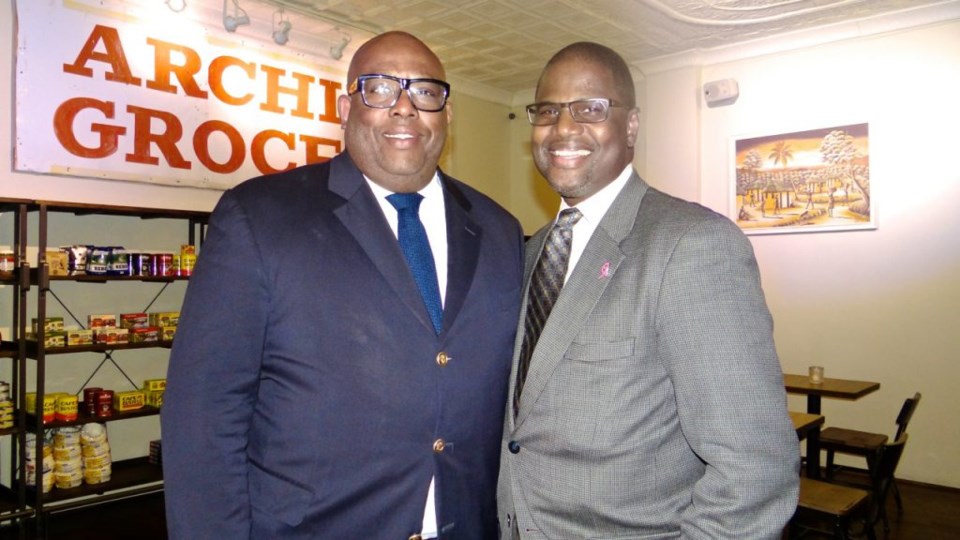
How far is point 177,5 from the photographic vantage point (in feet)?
14.9

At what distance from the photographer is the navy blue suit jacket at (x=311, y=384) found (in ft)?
4.30

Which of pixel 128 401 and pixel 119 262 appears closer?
pixel 119 262

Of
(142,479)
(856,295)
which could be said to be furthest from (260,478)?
(856,295)

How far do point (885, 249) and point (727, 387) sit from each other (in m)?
4.92

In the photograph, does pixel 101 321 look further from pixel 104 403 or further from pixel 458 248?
pixel 458 248

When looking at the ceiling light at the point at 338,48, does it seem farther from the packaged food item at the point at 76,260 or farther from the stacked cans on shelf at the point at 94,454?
the stacked cans on shelf at the point at 94,454

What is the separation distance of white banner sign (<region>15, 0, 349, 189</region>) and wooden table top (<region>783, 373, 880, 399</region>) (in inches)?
149

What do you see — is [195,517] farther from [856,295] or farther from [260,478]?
[856,295]

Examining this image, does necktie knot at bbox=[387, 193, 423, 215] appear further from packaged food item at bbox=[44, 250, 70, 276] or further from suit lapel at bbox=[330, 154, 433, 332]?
packaged food item at bbox=[44, 250, 70, 276]

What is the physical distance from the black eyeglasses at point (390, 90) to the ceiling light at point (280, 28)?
385 centimetres

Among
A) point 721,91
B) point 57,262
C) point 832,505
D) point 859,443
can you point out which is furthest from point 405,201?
point 721,91

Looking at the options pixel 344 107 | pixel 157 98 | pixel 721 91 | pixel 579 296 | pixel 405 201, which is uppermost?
pixel 721 91

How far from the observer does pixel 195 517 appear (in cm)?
131

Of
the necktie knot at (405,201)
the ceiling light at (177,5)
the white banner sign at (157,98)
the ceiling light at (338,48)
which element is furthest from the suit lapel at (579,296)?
the ceiling light at (338,48)
